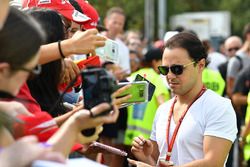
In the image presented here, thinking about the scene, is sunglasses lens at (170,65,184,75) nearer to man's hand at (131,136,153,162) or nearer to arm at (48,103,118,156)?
man's hand at (131,136,153,162)

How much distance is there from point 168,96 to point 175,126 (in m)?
4.20

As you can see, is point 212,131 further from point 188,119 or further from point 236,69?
point 236,69

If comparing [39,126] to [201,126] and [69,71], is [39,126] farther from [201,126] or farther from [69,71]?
[201,126]

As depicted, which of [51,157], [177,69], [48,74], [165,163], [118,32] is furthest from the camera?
[118,32]

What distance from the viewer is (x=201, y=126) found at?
4914mm

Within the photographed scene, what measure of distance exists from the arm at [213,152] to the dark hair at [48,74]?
108 cm

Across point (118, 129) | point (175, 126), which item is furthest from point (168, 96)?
point (175, 126)

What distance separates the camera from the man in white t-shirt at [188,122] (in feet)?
16.0

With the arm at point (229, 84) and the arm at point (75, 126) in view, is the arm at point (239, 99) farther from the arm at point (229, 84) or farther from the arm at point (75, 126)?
the arm at point (75, 126)

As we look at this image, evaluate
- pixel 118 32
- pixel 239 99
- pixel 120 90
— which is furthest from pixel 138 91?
pixel 118 32

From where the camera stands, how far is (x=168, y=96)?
9.20 metres

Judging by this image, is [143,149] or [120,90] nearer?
[120,90]

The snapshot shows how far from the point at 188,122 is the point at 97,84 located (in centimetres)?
166

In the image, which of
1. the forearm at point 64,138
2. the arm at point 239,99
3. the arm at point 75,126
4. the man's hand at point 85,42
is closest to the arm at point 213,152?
the man's hand at point 85,42
